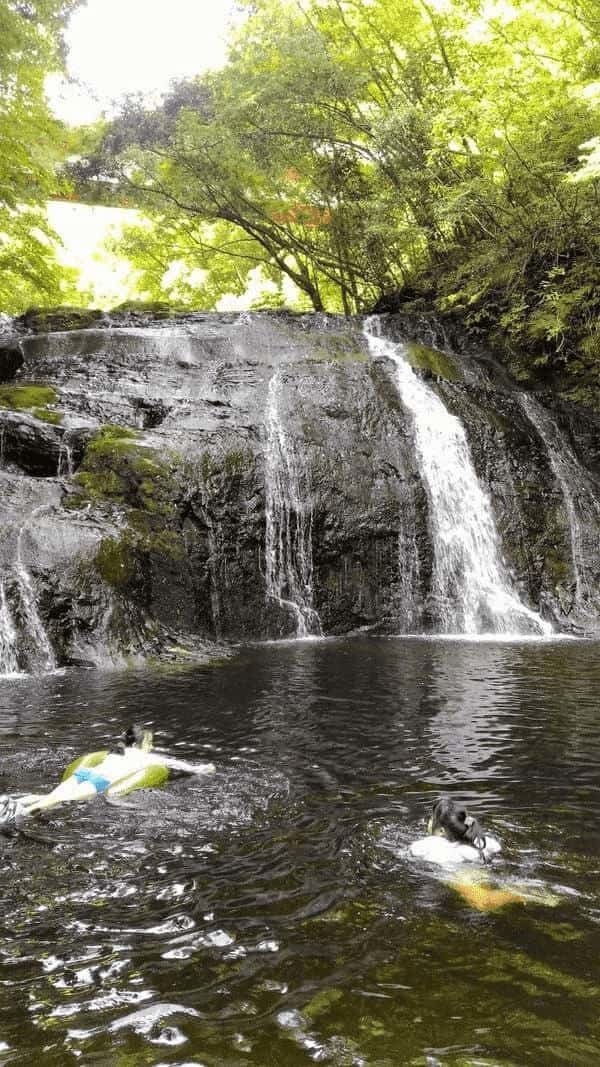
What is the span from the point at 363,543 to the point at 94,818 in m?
9.26

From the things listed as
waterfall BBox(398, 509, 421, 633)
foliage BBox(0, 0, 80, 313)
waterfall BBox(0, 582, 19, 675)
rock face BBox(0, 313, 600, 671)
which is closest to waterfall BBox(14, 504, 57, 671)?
rock face BBox(0, 313, 600, 671)

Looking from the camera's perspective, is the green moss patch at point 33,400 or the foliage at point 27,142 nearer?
the green moss patch at point 33,400

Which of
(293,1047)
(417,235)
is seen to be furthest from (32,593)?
(417,235)

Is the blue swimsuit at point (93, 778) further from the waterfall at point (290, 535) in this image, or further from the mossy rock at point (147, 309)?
the mossy rock at point (147, 309)

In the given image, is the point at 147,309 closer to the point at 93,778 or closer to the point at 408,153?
the point at 408,153

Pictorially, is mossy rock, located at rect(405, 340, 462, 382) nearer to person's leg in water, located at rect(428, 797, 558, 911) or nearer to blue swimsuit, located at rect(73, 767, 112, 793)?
blue swimsuit, located at rect(73, 767, 112, 793)

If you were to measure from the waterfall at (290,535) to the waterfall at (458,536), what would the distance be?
2.15 meters

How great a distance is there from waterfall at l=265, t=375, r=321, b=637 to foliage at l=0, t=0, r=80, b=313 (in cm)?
743

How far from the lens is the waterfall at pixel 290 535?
12203 millimetres

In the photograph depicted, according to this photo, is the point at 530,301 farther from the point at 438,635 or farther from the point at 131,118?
the point at 131,118

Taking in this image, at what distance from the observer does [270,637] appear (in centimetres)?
→ 1175

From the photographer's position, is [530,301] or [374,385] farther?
[530,301]

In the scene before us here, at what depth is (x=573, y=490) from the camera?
1453 cm

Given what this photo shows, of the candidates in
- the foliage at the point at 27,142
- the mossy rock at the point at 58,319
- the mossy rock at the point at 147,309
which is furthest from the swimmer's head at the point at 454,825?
the mossy rock at the point at 58,319
